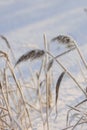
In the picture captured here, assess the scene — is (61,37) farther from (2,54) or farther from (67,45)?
(2,54)

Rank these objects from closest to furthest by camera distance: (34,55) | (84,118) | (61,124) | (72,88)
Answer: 1. (34,55)
2. (84,118)
3. (61,124)
4. (72,88)

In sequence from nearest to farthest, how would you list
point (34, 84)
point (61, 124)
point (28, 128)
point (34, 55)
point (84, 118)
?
1. point (34, 55)
2. point (84, 118)
3. point (28, 128)
4. point (61, 124)
5. point (34, 84)

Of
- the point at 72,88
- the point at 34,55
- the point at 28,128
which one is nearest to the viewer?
the point at 34,55

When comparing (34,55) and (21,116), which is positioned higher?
(34,55)

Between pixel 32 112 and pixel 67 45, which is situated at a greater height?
pixel 67 45

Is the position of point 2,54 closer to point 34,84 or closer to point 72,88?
point 34,84

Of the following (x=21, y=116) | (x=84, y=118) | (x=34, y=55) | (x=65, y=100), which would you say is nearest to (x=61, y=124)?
(x=21, y=116)

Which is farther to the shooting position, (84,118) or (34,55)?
(84,118)

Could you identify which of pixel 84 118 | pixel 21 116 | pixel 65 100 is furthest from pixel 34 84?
pixel 84 118

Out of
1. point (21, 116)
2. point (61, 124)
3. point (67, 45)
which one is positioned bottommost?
point (61, 124)
